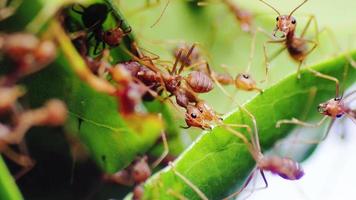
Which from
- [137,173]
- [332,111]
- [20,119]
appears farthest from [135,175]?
[332,111]

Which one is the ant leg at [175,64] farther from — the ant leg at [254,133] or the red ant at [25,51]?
the red ant at [25,51]

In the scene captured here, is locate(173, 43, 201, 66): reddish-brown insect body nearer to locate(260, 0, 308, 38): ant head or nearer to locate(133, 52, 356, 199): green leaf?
locate(260, 0, 308, 38): ant head

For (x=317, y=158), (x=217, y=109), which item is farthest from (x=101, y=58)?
(x=317, y=158)

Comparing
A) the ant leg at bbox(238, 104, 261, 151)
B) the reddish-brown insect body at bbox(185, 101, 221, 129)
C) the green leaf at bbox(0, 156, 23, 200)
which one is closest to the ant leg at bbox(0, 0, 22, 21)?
the green leaf at bbox(0, 156, 23, 200)

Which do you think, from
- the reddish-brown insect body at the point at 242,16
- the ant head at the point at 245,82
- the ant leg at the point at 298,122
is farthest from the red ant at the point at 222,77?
the reddish-brown insect body at the point at 242,16

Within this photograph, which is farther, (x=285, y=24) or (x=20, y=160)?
(x=285, y=24)

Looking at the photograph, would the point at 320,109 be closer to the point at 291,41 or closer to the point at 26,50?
the point at 291,41

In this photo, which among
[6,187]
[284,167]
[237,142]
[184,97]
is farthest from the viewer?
[184,97]
